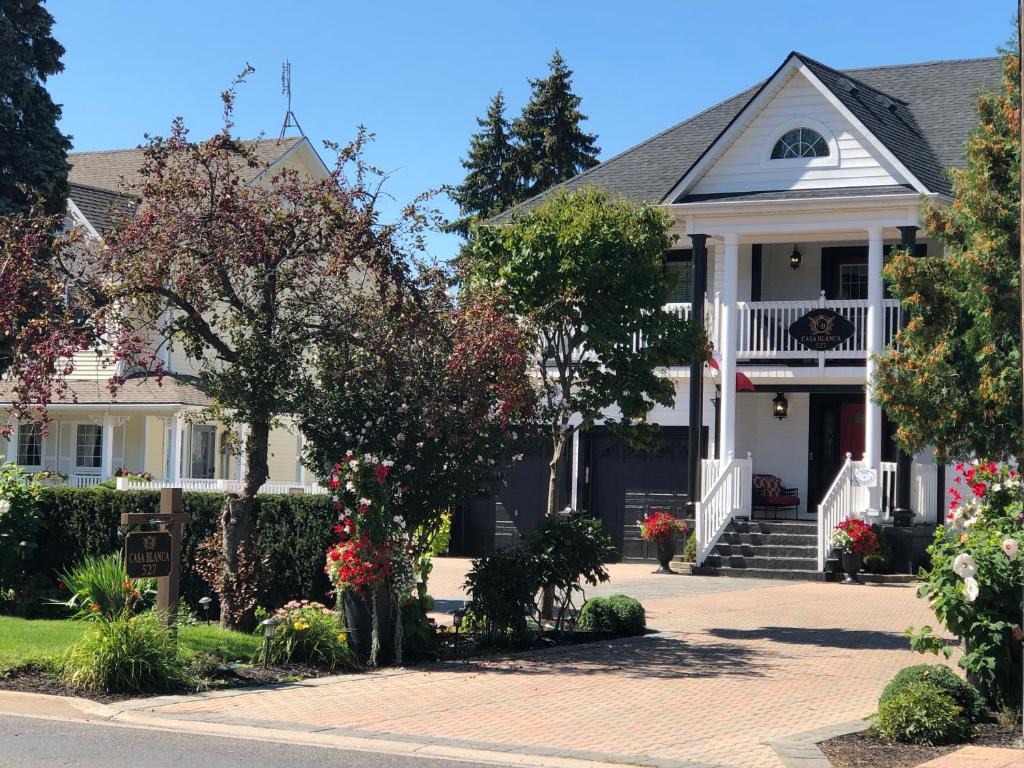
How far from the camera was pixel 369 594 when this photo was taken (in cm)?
1282

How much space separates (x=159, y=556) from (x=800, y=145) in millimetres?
16123

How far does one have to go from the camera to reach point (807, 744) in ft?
30.2

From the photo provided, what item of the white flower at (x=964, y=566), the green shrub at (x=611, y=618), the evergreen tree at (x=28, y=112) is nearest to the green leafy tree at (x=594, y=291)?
the green shrub at (x=611, y=618)

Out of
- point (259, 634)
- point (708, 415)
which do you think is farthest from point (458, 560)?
point (259, 634)

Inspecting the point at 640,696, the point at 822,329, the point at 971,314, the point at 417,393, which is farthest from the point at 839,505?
the point at 640,696

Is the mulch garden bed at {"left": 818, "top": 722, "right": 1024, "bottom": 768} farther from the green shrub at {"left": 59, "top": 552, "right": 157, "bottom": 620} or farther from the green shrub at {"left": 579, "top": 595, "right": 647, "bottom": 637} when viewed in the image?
the green shrub at {"left": 59, "top": 552, "right": 157, "bottom": 620}

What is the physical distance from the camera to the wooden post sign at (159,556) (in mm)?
11633

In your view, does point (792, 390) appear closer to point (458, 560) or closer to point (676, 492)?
point (676, 492)

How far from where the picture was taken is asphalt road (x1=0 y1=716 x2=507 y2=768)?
8.38 meters

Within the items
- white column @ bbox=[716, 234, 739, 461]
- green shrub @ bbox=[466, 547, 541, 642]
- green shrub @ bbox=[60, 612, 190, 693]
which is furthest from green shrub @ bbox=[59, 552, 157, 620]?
white column @ bbox=[716, 234, 739, 461]

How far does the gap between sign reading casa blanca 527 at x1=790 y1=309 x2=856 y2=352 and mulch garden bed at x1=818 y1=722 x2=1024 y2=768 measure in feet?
48.5

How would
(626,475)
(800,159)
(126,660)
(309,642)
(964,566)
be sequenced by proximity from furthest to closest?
(626,475) < (800,159) < (309,642) < (126,660) < (964,566)

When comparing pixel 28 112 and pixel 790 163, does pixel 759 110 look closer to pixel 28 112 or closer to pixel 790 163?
pixel 790 163

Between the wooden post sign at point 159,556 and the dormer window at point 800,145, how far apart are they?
50.7ft
